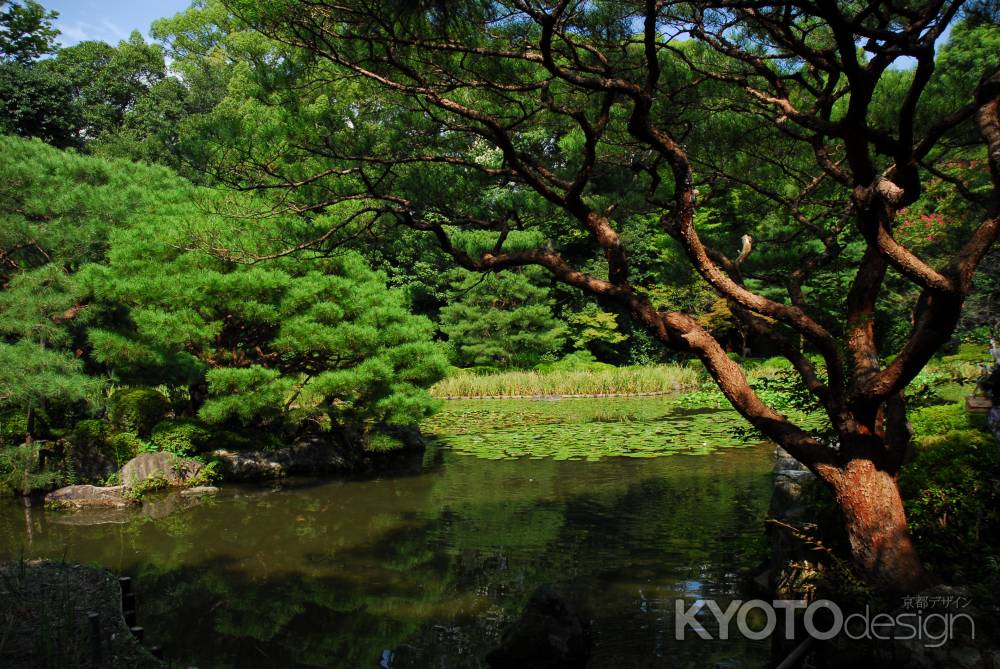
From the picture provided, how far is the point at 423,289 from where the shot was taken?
23.2 metres

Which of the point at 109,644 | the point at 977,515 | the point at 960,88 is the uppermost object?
the point at 960,88

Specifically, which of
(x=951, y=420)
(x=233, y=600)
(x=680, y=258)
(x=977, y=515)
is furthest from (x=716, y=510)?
(x=680, y=258)

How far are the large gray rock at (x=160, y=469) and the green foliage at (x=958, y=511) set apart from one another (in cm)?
795

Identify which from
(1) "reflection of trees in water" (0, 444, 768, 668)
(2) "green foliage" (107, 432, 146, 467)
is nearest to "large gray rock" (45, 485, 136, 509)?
(2) "green foliage" (107, 432, 146, 467)

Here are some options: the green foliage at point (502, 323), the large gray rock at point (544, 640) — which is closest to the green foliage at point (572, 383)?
the green foliage at point (502, 323)

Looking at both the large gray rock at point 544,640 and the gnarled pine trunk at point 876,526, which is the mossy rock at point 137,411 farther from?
the gnarled pine trunk at point 876,526

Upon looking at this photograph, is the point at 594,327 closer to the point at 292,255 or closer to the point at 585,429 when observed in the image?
the point at 585,429

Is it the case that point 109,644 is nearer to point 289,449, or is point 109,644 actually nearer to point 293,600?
point 293,600

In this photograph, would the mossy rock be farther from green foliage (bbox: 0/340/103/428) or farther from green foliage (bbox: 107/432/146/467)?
green foliage (bbox: 0/340/103/428)

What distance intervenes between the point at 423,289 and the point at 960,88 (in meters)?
19.0

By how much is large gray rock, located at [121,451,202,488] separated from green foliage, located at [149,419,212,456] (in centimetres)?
24

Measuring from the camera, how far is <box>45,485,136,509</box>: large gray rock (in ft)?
26.3

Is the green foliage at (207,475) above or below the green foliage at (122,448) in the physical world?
below

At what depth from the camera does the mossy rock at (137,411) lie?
366 inches
